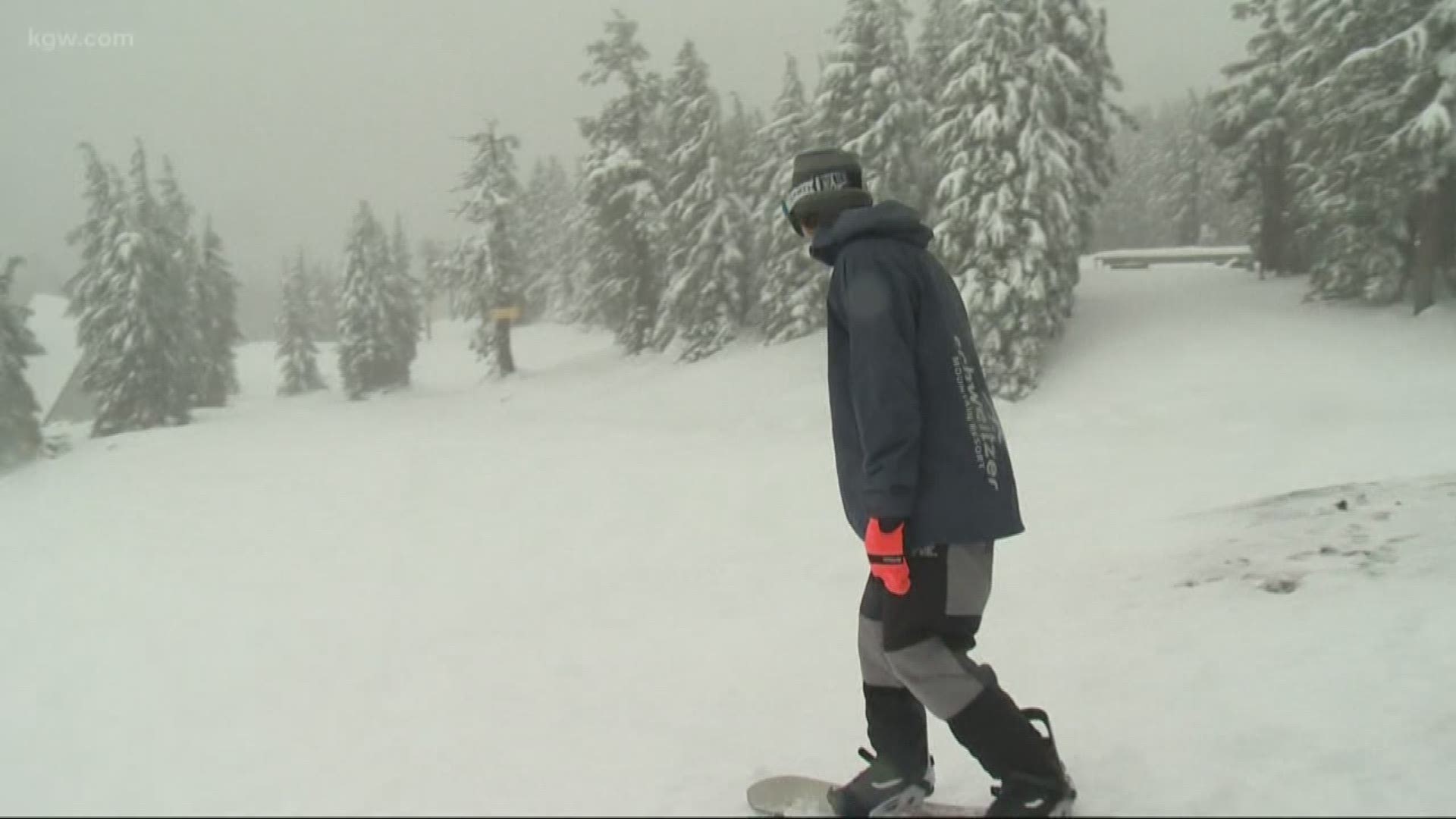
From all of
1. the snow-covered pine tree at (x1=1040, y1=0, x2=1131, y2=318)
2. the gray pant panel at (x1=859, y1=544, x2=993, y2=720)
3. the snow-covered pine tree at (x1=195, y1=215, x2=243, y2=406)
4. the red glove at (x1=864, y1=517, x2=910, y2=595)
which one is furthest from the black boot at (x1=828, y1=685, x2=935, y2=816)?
the snow-covered pine tree at (x1=195, y1=215, x2=243, y2=406)

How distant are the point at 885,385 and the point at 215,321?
120 ft

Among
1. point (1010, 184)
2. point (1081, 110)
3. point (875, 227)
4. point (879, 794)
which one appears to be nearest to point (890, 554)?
point (879, 794)

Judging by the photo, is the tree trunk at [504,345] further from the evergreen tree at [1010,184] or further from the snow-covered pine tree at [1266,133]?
the snow-covered pine tree at [1266,133]

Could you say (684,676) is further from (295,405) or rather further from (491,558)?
(295,405)

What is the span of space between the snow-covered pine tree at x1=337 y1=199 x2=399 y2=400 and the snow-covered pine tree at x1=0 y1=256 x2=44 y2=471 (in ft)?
97.1

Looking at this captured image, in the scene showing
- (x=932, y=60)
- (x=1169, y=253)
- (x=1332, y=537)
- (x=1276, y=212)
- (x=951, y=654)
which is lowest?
(x=1332, y=537)

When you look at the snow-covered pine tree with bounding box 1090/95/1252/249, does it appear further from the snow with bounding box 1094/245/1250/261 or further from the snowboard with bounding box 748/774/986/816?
the snowboard with bounding box 748/774/986/816

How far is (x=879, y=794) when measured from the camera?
3.03 meters

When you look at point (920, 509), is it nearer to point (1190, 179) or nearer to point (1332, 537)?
point (1332, 537)

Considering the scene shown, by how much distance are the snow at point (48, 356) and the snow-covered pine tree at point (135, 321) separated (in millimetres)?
3882

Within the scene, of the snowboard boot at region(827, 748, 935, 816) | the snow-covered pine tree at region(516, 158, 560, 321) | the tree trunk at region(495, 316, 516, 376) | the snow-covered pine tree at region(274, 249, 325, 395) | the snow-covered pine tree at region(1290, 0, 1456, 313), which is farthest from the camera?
the snow-covered pine tree at region(516, 158, 560, 321)

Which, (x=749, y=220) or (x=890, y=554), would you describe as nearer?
(x=890, y=554)

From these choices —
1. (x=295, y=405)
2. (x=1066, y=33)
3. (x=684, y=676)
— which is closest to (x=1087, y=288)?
(x=1066, y=33)

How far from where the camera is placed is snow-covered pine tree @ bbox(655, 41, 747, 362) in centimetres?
3188
